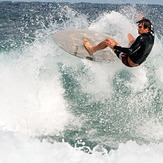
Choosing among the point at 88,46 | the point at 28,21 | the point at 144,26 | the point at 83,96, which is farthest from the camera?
the point at 28,21

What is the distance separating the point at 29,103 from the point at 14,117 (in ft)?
1.92

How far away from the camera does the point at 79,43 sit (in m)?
7.07

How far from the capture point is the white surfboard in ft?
22.7

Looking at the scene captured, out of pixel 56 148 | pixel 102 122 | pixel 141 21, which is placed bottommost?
pixel 102 122

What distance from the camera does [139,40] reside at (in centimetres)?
575

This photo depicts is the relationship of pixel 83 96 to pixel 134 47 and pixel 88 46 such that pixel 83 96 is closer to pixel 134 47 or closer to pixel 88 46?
pixel 88 46

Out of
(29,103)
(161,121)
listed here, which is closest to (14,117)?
(29,103)

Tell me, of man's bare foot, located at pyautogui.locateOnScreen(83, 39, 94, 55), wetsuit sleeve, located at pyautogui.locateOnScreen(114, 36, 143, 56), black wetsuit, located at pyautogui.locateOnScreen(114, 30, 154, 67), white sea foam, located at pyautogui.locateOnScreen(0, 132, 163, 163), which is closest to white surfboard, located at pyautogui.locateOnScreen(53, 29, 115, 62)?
man's bare foot, located at pyautogui.locateOnScreen(83, 39, 94, 55)

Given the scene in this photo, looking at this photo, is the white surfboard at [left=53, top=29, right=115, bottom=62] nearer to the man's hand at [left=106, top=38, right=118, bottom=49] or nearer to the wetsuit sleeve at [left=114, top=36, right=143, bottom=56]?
the man's hand at [left=106, top=38, right=118, bottom=49]

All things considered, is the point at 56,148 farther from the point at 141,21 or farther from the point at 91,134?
the point at 141,21

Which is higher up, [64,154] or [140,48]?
[140,48]

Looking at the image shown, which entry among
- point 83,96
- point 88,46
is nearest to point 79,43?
point 88,46

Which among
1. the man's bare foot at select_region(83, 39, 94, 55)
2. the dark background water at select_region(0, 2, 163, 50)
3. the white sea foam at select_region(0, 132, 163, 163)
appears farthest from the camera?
the dark background water at select_region(0, 2, 163, 50)

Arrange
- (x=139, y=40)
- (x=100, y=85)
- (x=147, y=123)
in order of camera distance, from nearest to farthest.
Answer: (x=139, y=40) < (x=147, y=123) < (x=100, y=85)
